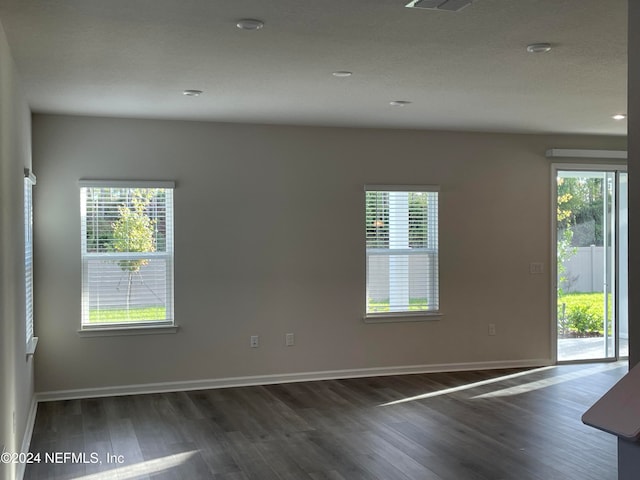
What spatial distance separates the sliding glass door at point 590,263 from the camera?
7.55 meters

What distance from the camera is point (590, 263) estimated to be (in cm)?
766

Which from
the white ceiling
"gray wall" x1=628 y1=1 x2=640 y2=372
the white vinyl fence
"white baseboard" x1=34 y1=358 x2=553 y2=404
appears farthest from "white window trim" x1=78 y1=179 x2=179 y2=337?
"gray wall" x1=628 y1=1 x2=640 y2=372

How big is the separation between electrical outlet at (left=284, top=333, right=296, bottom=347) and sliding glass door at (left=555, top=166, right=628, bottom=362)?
9.55 feet

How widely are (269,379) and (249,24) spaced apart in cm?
398

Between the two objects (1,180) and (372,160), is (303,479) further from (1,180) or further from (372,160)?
(372,160)

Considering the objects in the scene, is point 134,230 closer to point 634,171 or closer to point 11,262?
point 11,262

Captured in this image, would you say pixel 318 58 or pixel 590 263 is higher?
pixel 318 58

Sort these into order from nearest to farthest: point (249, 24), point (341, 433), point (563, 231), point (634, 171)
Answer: point (634, 171), point (249, 24), point (341, 433), point (563, 231)

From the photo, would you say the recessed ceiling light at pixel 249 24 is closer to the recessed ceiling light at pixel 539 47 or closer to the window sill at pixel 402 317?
the recessed ceiling light at pixel 539 47

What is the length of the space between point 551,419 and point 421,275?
221cm

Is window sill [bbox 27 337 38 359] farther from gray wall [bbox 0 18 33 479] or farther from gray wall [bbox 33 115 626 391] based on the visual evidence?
gray wall [bbox 33 115 626 391]

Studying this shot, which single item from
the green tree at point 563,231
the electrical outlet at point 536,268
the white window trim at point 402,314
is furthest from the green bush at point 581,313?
the white window trim at point 402,314

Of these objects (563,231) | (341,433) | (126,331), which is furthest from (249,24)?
(563,231)

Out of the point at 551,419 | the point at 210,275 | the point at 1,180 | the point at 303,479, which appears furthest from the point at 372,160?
the point at 1,180
